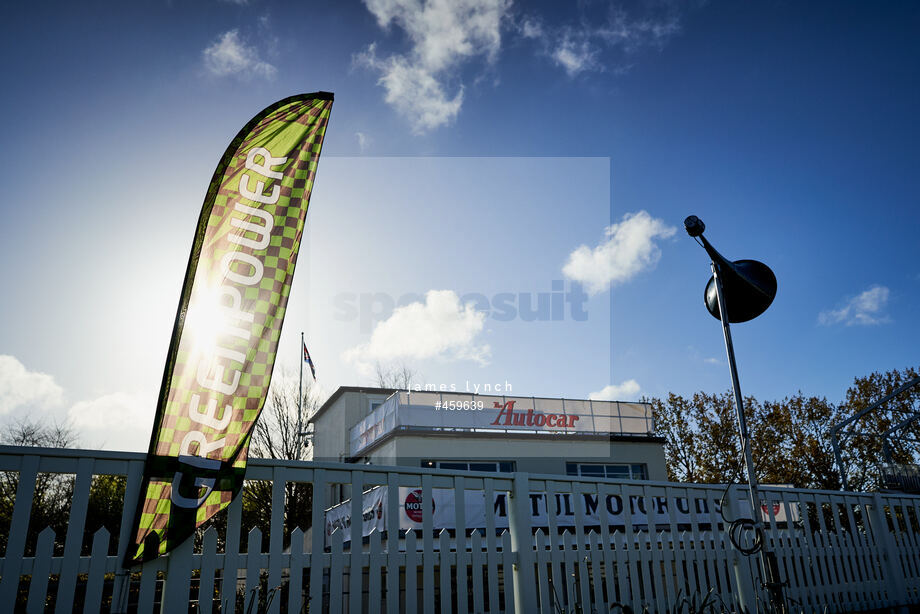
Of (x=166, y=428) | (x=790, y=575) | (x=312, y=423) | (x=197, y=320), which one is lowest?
(x=790, y=575)

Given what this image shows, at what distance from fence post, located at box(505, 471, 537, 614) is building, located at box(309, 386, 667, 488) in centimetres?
1266

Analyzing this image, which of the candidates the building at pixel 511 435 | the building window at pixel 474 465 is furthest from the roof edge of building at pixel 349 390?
the building window at pixel 474 465

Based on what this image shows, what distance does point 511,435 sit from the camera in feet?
59.4

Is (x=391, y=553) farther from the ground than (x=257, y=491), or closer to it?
closer to it

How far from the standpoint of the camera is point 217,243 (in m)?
3.63

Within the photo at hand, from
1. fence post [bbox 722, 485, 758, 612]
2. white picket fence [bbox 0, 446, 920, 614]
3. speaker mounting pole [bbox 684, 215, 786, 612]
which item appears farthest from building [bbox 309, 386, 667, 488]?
speaker mounting pole [bbox 684, 215, 786, 612]

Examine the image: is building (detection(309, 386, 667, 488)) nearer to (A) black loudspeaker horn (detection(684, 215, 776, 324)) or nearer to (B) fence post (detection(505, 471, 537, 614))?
(B) fence post (detection(505, 471, 537, 614))

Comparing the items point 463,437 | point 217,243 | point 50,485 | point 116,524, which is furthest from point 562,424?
point 50,485

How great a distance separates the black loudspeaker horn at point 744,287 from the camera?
14.5 feet

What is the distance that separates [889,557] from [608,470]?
1342cm

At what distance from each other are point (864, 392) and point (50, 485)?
3803cm

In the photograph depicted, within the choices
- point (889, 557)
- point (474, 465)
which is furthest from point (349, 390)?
point (889, 557)

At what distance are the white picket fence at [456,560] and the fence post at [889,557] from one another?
0.02m

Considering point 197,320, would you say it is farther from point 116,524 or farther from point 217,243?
point 116,524
